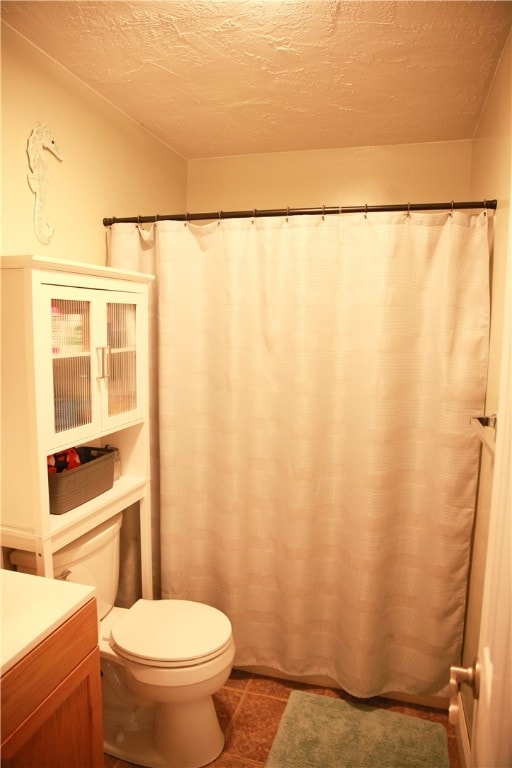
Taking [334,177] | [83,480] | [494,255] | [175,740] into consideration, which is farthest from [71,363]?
[334,177]

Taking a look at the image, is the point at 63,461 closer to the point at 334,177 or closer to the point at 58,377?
the point at 58,377

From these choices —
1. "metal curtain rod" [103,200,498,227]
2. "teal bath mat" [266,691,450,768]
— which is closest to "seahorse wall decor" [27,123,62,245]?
"metal curtain rod" [103,200,498,227]

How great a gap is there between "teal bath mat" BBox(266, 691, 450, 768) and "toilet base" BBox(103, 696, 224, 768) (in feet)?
0.75

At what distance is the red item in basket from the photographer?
1.65 m

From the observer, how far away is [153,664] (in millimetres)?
1612

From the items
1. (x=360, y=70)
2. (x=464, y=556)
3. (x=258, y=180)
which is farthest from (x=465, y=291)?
(x=258, y=180)

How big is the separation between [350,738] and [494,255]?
1.86 m

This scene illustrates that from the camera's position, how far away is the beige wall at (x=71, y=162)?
62.0 inches

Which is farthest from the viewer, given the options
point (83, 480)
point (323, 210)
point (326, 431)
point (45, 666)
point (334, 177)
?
point (334, 177)

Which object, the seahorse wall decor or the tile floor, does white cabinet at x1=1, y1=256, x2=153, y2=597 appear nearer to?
the seahorse wall decor

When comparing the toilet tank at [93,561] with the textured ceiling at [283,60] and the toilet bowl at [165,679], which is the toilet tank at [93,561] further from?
the textured ceiling at [283,60]

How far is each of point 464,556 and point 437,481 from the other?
0.31 metres

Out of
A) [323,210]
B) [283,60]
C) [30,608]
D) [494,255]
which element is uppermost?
[283,60]

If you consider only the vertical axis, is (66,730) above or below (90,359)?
below
